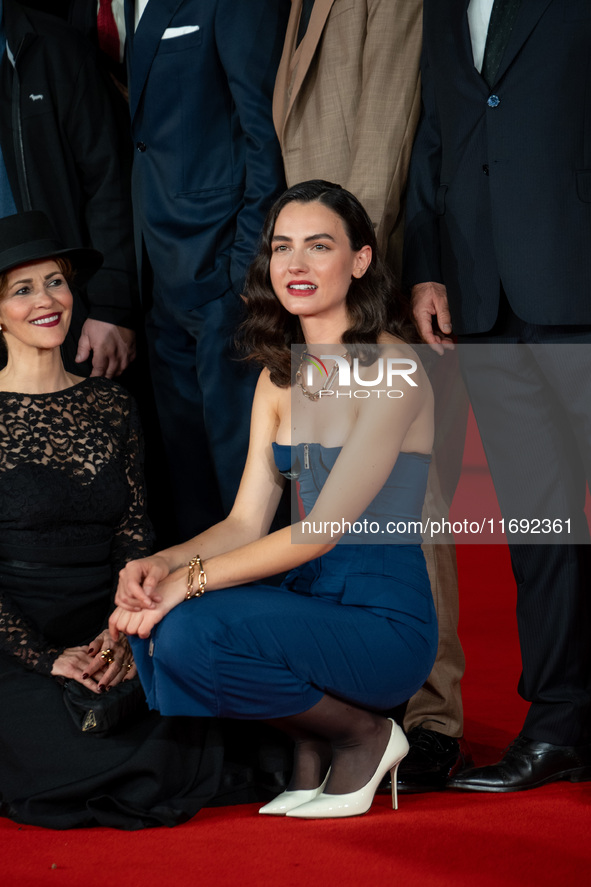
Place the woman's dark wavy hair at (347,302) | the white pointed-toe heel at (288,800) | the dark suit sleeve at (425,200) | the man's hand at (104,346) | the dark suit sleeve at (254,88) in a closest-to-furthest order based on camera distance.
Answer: the white pointed-toe heel at (288,800)
the woman's dark wavy hair at (347,302)
the dark suit sleeve at (425,200)
the dark suit sleeve at (254,88)
the man's hand at (104,346)

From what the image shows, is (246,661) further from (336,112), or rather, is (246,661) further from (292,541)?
(336,112)

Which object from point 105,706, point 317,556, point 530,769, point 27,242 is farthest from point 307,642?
point 27,242

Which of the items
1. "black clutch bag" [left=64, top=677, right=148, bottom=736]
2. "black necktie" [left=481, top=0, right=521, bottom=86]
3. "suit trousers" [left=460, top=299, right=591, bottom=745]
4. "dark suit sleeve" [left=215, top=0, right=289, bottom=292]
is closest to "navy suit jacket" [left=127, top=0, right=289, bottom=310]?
"dark suit sleeve" [left=215, top=0, right=289, bottom=292]

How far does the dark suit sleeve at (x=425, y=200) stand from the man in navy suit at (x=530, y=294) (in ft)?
0.12

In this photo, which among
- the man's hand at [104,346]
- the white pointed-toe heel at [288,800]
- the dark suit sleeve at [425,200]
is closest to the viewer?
the white pointed-toe heel at [288,800]

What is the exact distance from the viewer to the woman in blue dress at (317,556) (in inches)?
80.9

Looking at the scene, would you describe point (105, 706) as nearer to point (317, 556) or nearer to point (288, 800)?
point (288, 800)

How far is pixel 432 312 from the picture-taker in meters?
2.50

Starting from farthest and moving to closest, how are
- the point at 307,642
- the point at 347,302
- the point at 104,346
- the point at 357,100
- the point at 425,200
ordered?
the point at 104,346
the point at 357,100
the point at 425,200
the point at 347,302
the point at 307,642

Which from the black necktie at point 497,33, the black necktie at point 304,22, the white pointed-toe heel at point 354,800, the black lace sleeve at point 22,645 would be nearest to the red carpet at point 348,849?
the white pointed-toe heel at point 354,800

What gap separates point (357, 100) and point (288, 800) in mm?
1675

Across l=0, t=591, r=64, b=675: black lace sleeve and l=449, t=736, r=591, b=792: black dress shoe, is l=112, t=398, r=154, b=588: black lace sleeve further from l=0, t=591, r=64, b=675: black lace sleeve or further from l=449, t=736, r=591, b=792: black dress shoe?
l=449, t=736, r=591, b=792: black dress shoe

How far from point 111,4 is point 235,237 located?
0.83 m

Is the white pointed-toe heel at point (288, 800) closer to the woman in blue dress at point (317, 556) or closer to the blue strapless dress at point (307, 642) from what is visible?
the woman in blue dress at point (317, 556)
